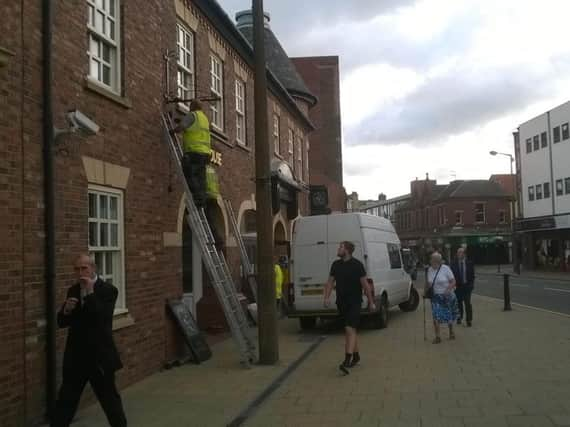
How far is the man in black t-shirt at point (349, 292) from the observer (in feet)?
30.8

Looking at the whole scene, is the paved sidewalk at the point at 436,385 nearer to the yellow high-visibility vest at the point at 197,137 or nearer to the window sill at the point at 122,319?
the window sill at the point at 122,319

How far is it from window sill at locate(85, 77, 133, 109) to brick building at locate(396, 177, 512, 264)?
63676 millimetres

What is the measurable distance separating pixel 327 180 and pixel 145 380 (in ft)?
98.6

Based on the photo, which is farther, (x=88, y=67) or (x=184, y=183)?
(x=184, y=183)

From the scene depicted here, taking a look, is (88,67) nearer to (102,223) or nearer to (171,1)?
(102,223)

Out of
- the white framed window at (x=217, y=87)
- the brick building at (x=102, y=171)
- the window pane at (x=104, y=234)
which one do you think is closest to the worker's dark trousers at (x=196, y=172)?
the brick building at (x=102, y=171)

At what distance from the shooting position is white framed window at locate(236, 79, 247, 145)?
16031 millimetres

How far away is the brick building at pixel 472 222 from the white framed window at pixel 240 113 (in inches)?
2208

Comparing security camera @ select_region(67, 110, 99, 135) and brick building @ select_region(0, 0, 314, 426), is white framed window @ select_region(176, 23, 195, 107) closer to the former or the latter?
brick building @ select_region(0, 0, 314, 426)

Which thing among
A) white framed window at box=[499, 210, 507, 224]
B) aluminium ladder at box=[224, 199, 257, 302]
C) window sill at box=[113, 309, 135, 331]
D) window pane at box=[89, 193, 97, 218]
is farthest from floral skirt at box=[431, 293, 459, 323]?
white framed window at box=[499, 210, 507, 224]

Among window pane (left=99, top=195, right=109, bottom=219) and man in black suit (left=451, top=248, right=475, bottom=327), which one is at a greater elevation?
window pane (left=99, top=195, right=109, bottom=219)

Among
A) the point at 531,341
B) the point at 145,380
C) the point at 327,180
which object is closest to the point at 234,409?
the point at 145,380

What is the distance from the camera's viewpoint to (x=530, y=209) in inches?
1955

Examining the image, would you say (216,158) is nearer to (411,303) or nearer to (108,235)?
(108,235)
